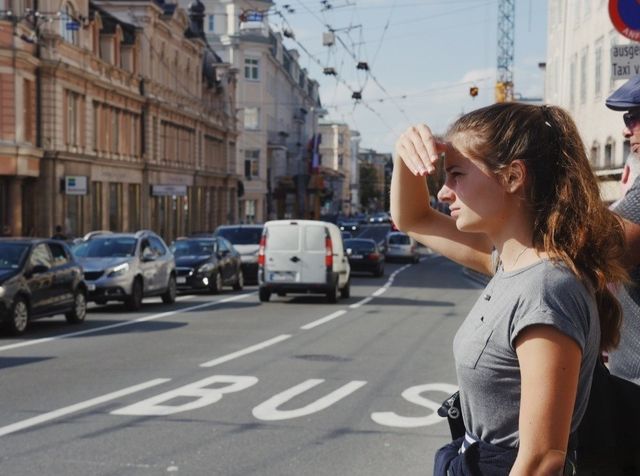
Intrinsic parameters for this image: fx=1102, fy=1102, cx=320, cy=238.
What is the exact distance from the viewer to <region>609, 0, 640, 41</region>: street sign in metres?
7.85

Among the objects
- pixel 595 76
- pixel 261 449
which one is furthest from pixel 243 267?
pixel 261 449

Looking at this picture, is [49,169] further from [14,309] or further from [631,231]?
[631,231]

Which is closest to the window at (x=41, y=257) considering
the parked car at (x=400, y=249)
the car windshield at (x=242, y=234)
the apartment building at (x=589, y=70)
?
the car windshield at (x=242, y=234)

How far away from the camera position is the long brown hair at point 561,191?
8.61 feet

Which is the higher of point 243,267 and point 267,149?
point 267,149

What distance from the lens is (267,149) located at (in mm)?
99312

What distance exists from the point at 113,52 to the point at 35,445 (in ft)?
162

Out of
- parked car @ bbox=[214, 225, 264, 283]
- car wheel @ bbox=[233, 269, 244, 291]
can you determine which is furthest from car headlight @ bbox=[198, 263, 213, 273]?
parked car @ bbox=[214, 225, 264, 283]

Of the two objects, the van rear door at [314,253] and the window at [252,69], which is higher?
the window at [252,69]

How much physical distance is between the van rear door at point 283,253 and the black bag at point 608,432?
22.3 meters

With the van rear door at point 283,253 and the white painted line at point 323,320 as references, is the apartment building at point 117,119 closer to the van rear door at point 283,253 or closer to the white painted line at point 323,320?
the van rear door at point 283,253

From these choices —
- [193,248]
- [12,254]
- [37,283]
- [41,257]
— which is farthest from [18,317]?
[193,248]

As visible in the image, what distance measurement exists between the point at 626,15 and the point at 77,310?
1329 centimetres

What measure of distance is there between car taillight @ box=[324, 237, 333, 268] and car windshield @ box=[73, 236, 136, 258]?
4.38 metres
